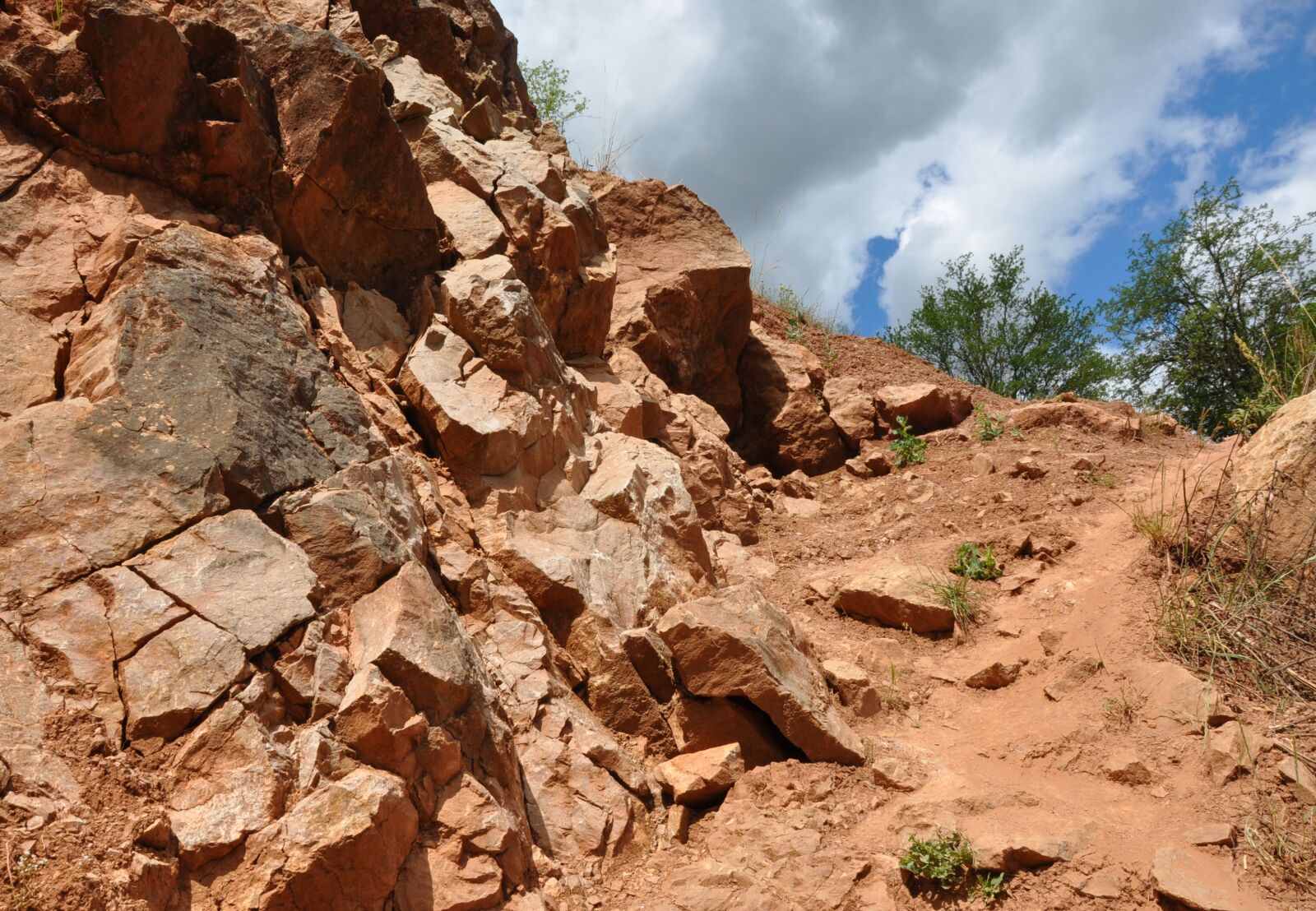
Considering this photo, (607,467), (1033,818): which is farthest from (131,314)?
(1033,818)

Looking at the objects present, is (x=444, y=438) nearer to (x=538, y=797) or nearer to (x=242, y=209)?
(x=242, y=209)

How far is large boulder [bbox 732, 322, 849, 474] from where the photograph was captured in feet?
32.7

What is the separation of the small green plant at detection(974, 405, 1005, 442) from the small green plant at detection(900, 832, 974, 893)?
6.42m

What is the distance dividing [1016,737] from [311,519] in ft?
13.0

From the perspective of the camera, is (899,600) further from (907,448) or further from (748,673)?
(907,448)

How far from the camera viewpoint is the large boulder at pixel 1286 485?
17.7ft

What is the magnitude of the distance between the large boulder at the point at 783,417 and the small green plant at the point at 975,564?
2832 mm

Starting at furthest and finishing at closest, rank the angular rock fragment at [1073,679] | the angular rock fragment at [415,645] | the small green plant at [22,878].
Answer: the angular rock fragment at [1073,679], the angular rock fragment at [415,645], the small green plant at [22,878]

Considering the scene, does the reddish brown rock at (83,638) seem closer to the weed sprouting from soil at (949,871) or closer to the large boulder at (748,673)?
the large boulder at (748,673)

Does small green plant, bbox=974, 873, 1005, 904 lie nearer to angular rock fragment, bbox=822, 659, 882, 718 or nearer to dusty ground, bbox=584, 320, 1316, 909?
dusty ground, bbox=584, 320, 1316, 909

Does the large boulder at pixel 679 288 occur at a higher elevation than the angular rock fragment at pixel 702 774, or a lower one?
higher

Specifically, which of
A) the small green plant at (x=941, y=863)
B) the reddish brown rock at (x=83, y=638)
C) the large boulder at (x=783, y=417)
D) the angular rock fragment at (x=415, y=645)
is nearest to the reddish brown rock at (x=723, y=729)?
the small green plant at (x=941, y=863)

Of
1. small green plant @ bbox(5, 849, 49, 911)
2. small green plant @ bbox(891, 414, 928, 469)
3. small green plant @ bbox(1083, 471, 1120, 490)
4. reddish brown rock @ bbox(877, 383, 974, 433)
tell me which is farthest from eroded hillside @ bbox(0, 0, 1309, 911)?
reddish brown rock @ bbox(877, 383, 974, 433)

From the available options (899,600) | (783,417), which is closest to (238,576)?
(899,600)
